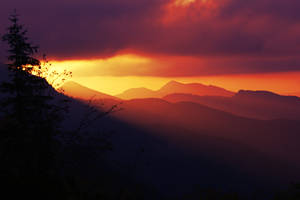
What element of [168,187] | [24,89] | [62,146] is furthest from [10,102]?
[168,187]

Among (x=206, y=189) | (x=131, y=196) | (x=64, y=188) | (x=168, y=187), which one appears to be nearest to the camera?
(x=64, y=188)

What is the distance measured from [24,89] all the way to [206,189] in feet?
48.5

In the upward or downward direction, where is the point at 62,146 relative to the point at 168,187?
upward

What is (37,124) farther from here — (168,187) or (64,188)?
(168,187)

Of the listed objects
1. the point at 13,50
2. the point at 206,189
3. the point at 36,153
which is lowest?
the point at 206,189

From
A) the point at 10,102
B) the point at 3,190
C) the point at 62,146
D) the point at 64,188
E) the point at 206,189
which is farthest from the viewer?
the point at 206,189

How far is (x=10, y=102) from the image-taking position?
18.8 meters

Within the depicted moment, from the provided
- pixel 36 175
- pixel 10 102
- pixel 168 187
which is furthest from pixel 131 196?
pixel 168 187

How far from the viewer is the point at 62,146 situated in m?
10.9

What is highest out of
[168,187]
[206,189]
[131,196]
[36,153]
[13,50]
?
[13,50]

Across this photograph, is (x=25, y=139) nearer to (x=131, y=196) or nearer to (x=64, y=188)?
(x=64, y=188)

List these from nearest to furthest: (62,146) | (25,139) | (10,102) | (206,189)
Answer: (25,139) → (62,146) → (10,102) → (206,189)

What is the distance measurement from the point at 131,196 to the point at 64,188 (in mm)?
1661

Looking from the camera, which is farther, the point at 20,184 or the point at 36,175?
the point at 36,175
